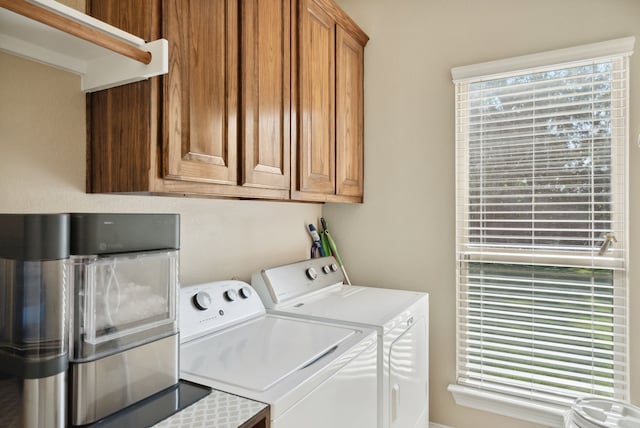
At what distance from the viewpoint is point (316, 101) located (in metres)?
1.87

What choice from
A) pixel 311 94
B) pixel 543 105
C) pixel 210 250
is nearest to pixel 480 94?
pixel 543 105

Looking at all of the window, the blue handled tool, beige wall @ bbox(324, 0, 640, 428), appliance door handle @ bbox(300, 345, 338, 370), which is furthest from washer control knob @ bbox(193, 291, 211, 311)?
the window

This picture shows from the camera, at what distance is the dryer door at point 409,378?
5.13 feet

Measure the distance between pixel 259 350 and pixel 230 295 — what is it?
0.36m

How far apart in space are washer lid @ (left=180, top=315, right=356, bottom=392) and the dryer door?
0.31 meters

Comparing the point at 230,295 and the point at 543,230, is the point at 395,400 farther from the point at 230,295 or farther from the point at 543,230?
the point at 543,230

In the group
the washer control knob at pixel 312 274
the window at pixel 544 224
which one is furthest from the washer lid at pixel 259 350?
the window at pixel 544 224

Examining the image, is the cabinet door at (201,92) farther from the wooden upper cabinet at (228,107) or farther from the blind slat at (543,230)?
the blind slat at (543,230)

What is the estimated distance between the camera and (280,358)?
3.82ft

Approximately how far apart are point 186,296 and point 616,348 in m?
1.90

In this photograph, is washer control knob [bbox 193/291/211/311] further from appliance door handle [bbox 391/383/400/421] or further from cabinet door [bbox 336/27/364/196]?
cabinet door [bbox 336/27/364/196]

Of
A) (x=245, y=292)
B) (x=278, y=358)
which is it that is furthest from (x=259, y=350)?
(x=245, y=292)

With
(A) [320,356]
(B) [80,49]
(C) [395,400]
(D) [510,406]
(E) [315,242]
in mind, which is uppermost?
(B) [80,49]

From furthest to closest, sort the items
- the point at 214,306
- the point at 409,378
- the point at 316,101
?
1. the point at 316,101
2. the point at 409,378
3. the point at 214,306
